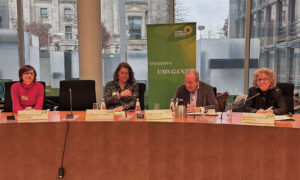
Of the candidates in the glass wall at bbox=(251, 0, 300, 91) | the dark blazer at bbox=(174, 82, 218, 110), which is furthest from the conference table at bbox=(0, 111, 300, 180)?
the glass wall at bbox=(251, 0, 300, 91)

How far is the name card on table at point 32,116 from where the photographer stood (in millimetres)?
1994

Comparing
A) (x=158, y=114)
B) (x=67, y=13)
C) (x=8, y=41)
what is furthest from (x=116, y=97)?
(x=8, y=41)

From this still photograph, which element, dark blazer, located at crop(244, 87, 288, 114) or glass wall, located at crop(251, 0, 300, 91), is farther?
glass wall, located at crop(251, 0, 300, 91)

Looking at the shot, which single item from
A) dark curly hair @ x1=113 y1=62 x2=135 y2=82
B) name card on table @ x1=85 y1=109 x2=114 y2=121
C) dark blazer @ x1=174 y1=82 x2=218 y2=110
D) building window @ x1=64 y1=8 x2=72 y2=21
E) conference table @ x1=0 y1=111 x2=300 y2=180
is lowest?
conference table @ x1=0 y1=111 x2=300 y2=180

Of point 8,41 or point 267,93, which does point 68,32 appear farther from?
point 267,93

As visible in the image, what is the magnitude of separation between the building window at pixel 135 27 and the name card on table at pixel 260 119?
3.16 meters

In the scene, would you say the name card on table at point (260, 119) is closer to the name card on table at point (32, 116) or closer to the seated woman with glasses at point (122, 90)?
the seated woman with glasses at point (122, 90)

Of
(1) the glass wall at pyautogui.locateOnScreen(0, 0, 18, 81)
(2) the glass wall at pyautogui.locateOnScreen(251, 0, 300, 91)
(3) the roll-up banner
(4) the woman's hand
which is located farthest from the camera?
(1) the glass wall at pyautogui.locateOnScreen(0, 0, 18, 81)

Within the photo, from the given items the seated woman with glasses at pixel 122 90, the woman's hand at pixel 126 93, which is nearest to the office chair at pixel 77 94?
the seated woman with glasses at pixel 122 90

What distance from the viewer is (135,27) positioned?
4613 mm

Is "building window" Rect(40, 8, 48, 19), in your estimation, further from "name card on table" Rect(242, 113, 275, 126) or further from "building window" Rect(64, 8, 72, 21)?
"name card on table" Rect(242, 113, 275, 126)

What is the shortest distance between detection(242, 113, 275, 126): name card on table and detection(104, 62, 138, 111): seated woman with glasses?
1.31m

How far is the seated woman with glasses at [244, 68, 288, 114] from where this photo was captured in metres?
2.47

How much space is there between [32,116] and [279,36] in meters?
3.91
